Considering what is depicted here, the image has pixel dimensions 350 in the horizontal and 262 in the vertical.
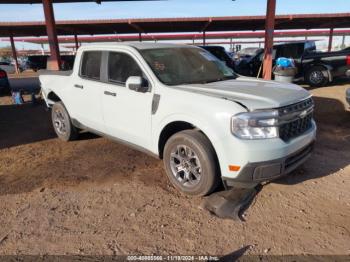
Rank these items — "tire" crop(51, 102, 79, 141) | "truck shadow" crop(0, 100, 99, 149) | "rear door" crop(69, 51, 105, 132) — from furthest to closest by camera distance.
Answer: "truck shadow" crop(0, 100, 99, 149) < "tire" crop(51, 102, 79, 141) < "rear door" crop(69, 51, 105, 132)

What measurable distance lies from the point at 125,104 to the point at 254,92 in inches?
69.3

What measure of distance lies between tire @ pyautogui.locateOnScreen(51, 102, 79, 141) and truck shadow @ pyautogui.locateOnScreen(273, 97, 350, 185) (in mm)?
3791

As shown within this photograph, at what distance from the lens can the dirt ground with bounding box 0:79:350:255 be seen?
297 centimetres

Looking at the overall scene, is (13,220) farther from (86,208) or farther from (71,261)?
(71,261)

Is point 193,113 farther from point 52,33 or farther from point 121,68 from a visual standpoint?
point 52,33

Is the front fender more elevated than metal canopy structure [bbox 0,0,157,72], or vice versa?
metal canopy structure [bbox 0,0,157,72]

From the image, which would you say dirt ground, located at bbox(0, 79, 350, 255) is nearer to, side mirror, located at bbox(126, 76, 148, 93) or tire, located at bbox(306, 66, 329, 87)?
side mirror, located at bbox(126, 76, 148, 93)

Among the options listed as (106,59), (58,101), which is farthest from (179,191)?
(58,101)

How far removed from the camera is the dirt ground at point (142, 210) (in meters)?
2.97

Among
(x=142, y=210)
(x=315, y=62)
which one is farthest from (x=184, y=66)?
(x=315, y=62)

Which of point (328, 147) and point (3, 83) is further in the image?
point (3, 83)

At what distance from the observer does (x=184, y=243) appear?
3.00 m

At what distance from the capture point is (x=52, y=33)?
11.8m

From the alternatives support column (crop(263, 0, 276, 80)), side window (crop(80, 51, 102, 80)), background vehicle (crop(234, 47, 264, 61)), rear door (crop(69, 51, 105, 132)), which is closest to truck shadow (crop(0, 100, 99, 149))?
rear door (crop(69, 51, 105, 132))
